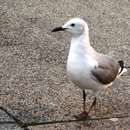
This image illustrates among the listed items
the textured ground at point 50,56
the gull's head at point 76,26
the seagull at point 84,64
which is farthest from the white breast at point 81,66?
the textured ground at point 50,56

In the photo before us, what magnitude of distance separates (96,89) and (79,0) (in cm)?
468

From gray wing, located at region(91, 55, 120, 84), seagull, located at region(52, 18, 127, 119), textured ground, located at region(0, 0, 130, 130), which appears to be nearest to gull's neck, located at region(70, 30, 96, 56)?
seagull, located at region(52, 18, 127, 119)

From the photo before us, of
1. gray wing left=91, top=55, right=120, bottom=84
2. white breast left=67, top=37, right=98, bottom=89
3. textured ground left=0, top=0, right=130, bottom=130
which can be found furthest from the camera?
textured ground left=0, top=0, right=130, bottom=130

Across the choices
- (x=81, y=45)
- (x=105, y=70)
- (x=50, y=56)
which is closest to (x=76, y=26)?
(x=81, y=45)

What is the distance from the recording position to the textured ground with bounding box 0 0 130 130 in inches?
206

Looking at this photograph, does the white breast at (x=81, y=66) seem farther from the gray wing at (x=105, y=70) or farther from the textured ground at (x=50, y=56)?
the textured ground at (x=50, y=56)

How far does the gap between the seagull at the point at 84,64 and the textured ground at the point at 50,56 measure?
354mm

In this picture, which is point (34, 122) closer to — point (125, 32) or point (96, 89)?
point (96, 89)

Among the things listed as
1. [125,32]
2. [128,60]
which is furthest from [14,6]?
[128,60]

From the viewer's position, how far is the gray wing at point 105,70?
4.89 m

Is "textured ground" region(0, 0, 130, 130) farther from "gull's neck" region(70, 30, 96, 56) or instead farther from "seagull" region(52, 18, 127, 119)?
"gull's neck" region(70, 30, 96, 56)

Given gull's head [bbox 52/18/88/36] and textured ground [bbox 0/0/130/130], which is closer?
gull's head [bbox 52/18/88/36]

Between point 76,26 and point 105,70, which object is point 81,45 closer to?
point 76,26

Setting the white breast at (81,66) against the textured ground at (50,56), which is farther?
the textured ground at (50,56)
